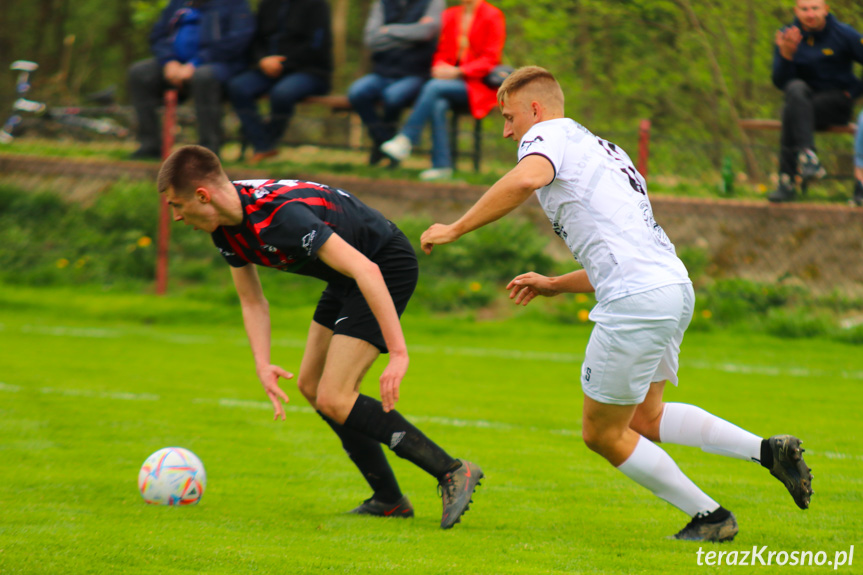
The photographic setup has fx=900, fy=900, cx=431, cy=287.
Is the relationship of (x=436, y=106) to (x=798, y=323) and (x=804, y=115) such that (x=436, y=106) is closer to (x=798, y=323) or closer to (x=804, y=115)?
(x=804, y=115)

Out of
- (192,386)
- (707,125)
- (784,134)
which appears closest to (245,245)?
(192,386)

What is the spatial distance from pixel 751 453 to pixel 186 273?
9240 millimetres

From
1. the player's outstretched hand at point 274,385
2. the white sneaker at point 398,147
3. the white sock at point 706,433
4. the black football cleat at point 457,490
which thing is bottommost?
the white sneaker at point 398,147

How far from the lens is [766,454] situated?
3.83m

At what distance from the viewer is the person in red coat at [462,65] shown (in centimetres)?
1062

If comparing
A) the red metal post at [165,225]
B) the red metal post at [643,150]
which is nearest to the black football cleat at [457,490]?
the red metal post at [643,150]

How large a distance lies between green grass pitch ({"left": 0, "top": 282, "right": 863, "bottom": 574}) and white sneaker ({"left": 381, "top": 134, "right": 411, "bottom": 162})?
2.30m

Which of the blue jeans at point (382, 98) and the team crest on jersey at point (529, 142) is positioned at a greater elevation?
the team crest on jersey at point (529, 142)

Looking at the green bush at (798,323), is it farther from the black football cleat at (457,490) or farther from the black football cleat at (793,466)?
the black football cleat at (457,490)

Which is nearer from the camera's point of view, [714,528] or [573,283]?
[714,528]

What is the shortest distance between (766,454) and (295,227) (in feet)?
7.27

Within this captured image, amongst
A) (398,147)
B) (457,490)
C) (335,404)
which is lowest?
(398,147)

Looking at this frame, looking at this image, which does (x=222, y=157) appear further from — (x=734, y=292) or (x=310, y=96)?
(x=734, y=292)

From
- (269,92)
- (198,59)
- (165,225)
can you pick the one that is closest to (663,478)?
(165,225)
